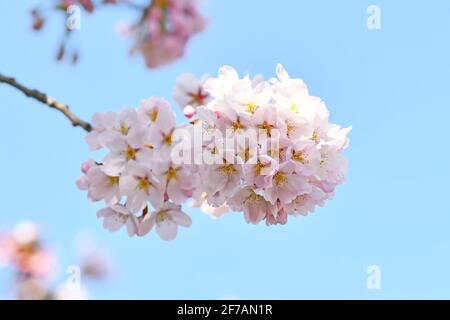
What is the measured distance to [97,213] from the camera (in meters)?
1.33

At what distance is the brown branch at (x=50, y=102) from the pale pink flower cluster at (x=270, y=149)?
0.79ft

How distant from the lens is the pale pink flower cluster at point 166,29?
7.99 feet

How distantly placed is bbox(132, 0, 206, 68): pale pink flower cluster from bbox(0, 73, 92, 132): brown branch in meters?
1.07

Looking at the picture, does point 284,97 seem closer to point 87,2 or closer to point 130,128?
point 130,128

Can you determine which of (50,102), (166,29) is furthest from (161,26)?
(50,102)

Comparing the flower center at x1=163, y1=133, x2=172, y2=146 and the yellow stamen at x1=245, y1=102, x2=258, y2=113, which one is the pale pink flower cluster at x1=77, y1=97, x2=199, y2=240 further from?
the yellow stamen at x1=245, y1=102, x2=258, y2=113

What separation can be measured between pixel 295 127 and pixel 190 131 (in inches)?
8.5

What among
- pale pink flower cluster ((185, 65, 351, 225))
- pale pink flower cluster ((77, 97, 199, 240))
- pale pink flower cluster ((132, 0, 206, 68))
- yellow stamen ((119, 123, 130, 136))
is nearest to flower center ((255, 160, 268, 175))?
pale pink flower cluster ((185, 65, 351, 225))

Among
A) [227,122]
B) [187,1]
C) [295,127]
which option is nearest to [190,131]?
[227,122]

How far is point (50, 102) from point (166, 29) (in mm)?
1369
